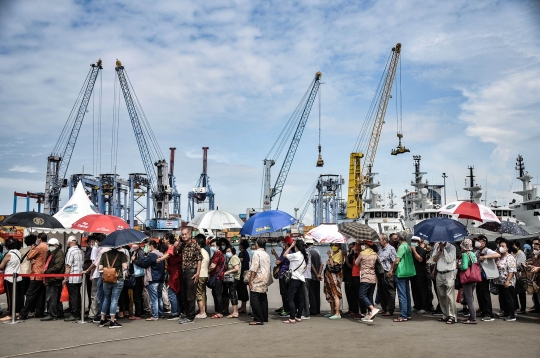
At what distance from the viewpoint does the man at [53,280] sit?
30.0 ft

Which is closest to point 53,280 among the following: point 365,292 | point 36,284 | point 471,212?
point 36,284

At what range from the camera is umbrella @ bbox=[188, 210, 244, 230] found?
431 inches

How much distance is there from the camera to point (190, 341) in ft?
23.6

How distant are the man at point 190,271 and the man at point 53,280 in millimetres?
2553

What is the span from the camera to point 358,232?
924cm

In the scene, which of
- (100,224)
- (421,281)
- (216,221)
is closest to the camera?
(421,281)

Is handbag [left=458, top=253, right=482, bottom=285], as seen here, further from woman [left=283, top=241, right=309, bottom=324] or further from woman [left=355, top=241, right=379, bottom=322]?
woman [left=283, top=241, right=309, bottom=324]

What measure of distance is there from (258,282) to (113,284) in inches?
103

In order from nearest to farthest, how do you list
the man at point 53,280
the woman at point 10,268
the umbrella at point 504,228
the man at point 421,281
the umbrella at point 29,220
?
1. the man at point 53,280
2. the woman at point 10,268
3. the man at point 421,281
4. the umbrella at point 29,220
5. the umbrella at point 504,228

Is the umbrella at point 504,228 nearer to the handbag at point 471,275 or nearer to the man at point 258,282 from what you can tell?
the handbag at point 471,275

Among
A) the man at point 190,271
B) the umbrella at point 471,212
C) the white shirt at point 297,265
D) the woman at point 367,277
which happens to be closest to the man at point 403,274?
the woman at point 367,277

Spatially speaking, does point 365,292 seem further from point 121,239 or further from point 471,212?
point 121,239

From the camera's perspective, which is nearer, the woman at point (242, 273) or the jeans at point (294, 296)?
the jeans at point (294, 296)

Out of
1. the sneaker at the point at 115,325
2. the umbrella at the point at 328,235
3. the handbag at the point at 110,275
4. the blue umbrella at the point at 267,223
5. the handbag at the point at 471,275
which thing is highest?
the blue umbrella at the point at 267,223
